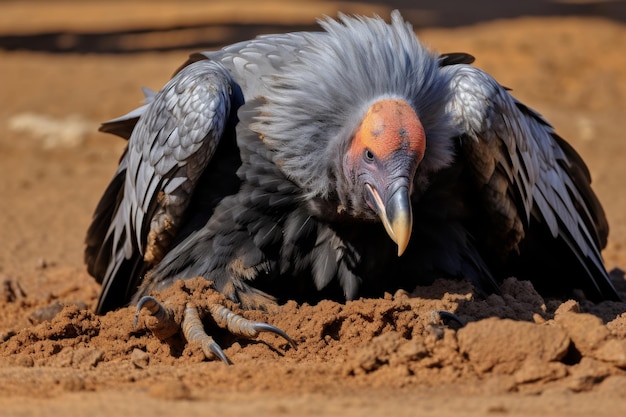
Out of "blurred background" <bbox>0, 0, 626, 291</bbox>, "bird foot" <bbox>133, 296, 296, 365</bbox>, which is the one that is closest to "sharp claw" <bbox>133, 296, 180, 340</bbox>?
"bird foot" <bbox>133, 296, 296, 365</bbox>

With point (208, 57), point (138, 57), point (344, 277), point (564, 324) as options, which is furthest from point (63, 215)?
point (138, 57)

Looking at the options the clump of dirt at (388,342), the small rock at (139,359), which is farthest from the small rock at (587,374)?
the small rock at (139,359)

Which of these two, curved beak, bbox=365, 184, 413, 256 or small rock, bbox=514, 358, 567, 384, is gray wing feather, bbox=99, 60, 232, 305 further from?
→ small rock, bbox=514, 358, 567, 384

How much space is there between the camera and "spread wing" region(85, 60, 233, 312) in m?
5.69

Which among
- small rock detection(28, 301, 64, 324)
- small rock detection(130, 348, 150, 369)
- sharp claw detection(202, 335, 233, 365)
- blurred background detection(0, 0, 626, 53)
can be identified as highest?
sharp claw detection(202, 335, 233, 365)

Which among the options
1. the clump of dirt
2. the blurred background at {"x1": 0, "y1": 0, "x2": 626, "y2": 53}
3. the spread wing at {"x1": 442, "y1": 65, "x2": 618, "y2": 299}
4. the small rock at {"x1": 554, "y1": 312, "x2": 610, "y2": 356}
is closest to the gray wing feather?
the clump of dirt

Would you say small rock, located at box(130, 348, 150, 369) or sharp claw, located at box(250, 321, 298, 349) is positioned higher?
sharp claw, located at box(250, 321, 298, 349)

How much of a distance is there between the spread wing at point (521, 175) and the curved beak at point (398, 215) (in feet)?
2.78

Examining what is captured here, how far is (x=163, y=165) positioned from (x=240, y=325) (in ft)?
3.32

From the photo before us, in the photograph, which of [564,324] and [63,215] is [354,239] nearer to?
[564,324]

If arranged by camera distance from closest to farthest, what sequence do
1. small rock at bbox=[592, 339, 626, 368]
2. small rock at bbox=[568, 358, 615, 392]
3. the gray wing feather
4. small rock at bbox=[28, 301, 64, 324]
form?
small rock at bbox=[568, 358, 615, 392], small rock at bbox=[592, 339, 626, 368], the gray wing feather, small rock at bbox=[28, 301, 64, 324]

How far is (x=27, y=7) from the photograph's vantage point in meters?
24.9

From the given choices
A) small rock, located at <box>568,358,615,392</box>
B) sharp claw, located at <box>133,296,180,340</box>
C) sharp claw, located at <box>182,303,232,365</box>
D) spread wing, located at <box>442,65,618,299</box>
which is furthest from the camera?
spread wing, located at <box>442,65,618,299</box>

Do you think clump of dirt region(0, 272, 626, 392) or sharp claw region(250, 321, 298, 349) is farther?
sharp claw region(250, 321, 298, 349)
